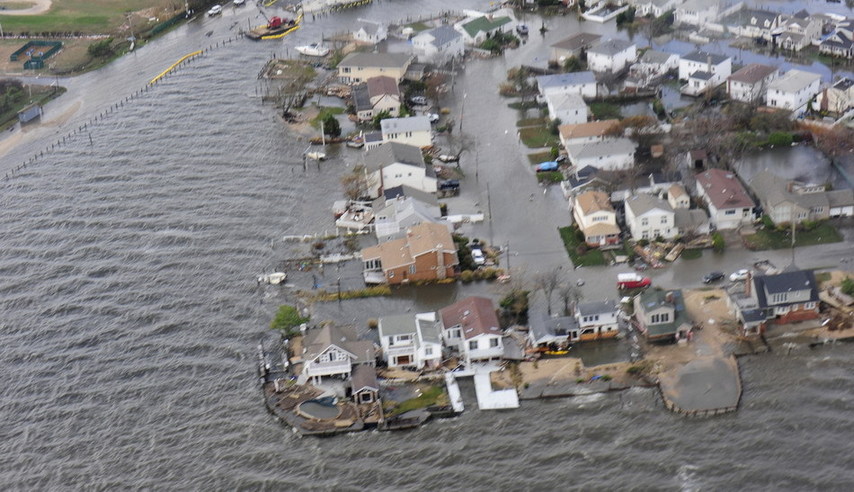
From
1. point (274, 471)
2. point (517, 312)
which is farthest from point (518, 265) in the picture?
point (274, 471)


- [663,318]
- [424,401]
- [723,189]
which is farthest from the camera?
[723,189]

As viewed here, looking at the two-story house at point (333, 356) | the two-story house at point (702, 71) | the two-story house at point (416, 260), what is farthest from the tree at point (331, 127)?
the two-story house at point (333, 356)

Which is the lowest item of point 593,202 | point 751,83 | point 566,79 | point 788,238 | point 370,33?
point 788,238

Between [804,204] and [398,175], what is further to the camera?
[398,175]

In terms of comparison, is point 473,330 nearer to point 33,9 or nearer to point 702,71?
point 702,71

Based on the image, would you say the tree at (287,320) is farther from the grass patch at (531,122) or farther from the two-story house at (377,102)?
the grass patch at (531,122)

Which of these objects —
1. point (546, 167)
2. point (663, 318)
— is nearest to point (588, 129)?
point (546, 167)

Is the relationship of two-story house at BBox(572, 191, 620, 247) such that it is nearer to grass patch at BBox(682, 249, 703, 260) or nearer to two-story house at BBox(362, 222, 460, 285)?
grass patch at BBox(682, 249, 703, 260)

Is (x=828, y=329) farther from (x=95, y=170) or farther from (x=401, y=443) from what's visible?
(x=95, y=170)
